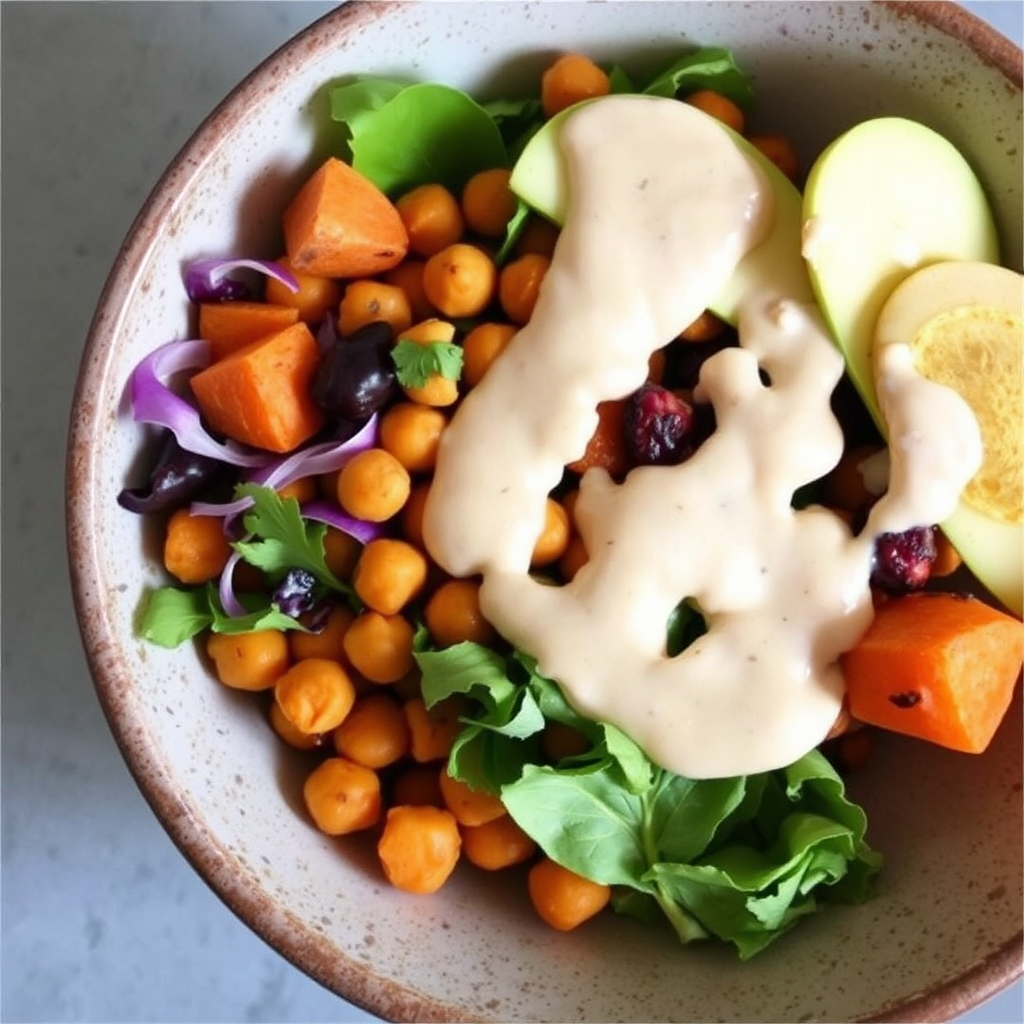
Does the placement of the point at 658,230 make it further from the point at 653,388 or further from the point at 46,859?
the point at 46,859

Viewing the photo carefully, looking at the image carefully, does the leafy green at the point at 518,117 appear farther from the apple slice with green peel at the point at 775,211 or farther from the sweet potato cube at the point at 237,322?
the sweet potato cube at the point at 237,322

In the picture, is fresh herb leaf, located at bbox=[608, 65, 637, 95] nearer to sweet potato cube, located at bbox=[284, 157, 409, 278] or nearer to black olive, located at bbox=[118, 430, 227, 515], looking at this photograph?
sweet potato cube, located at bbox=[284, 157, 409, 278]

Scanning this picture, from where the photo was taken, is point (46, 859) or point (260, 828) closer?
point (260, 828)

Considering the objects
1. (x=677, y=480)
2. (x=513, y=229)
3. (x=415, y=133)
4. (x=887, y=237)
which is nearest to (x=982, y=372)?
(x=887, y=237)

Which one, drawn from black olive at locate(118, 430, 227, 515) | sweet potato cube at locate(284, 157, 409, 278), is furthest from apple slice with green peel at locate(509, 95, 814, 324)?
black olive at locate(118, 430, 227, 515)

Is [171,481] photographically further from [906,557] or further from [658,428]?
[906,557]

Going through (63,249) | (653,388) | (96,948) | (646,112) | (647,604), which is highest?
(646,112)

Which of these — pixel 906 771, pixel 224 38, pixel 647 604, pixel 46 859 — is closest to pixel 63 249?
pixel 224 38
